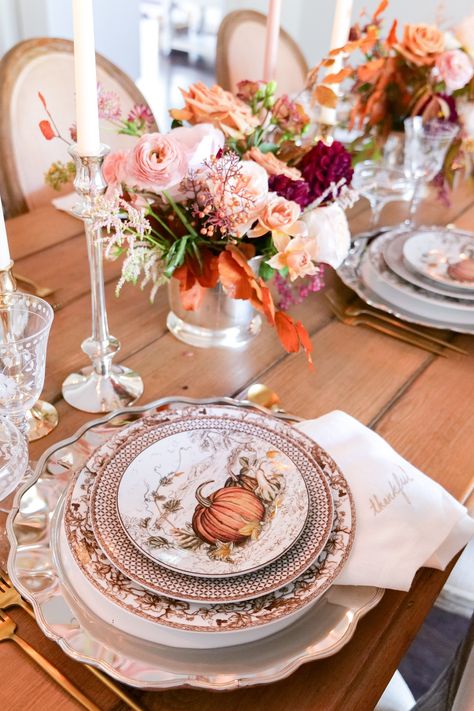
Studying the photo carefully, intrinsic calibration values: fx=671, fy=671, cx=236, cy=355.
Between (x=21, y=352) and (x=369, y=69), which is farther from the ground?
(x=369, y=69)

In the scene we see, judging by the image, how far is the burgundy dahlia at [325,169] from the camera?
2.56ft

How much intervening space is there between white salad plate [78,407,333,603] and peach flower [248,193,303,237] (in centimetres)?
21

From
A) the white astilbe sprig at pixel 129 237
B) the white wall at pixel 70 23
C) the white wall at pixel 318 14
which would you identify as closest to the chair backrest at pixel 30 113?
the white astilbe sprig at pixel 129 237

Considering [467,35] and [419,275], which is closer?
[419,275]

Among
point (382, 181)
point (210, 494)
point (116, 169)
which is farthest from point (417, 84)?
point (210, 494)

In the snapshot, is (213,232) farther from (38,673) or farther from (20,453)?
(38,673)

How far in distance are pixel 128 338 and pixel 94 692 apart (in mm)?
487

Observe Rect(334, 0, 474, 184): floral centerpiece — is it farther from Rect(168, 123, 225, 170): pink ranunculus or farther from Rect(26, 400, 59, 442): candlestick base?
Rect(26, 400, 59, 442): candlestick base

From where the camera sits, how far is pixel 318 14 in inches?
140

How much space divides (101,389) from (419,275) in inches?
19.9

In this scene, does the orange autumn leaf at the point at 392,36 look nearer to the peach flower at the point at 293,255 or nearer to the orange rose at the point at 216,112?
the orange rose at the point at 216,112

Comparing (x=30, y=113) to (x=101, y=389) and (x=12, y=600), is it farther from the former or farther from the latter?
(x=12, y=600)

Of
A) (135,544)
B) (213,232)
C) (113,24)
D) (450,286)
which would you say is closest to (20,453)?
(135,544)

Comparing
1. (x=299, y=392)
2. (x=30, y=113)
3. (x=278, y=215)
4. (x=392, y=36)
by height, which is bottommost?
(x=299, y=392)
